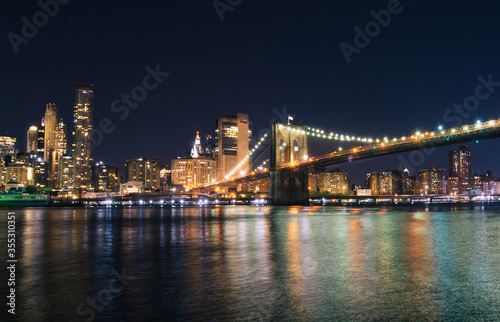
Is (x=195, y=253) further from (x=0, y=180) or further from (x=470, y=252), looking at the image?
(x=0, y=180)

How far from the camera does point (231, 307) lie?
9.05m

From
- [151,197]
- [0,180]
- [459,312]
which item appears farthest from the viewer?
[0,180]

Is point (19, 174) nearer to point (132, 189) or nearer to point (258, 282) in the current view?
point (132, 189)

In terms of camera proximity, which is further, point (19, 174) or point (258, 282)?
point (19, 174)

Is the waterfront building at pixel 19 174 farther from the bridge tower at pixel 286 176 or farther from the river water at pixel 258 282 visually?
the river water at pixel 258 282

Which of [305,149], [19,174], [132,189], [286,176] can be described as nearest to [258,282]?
[286,176]

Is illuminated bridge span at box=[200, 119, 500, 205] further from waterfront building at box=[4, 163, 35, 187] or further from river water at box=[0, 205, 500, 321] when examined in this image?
waterfront building at box=[4, 163, 35, 187]

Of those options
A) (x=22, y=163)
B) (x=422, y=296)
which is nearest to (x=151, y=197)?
(x=22, y=163)

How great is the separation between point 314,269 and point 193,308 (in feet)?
19.0

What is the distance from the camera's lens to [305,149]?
101 metres

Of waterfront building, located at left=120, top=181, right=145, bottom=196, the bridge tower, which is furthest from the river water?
waterfront building, located at left=120, top=181, right=145, bottom=196

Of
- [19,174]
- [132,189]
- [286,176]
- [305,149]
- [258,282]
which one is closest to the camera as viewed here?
[258,282]

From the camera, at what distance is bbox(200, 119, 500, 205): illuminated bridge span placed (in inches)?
2244

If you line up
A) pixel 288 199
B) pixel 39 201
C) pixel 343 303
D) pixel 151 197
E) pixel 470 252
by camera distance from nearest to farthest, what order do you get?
1. pixel 343 303
2. pixel 470 252
3. pixel 288 199
4. pixel 39 201
5. pixel 151 197
